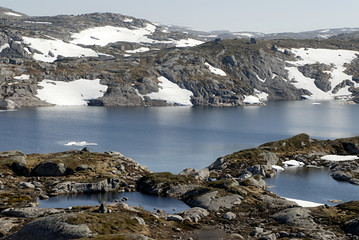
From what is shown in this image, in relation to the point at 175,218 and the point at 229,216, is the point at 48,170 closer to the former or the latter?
the point at 175,218

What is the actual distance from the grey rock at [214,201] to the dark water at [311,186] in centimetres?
1793

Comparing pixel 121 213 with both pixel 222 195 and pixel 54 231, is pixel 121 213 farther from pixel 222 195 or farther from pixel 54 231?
pixel 222 195

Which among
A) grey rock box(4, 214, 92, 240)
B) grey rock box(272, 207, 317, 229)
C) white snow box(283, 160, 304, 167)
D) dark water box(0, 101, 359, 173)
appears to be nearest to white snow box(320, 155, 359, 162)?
white snow box(283, 160, 304, 167)

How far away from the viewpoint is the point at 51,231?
55.8m

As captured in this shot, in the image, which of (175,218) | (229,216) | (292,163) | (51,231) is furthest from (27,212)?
(292,163)

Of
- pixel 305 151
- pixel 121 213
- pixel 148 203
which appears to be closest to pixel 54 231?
pixel 121 213

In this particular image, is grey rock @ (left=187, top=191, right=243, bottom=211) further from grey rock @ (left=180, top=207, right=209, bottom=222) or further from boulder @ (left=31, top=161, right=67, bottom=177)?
boulder @ (left=31, top=161, right=67, bottom=177)

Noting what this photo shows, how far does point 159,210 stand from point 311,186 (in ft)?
139

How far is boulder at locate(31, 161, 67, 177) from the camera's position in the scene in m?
97.1

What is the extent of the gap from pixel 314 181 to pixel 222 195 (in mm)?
35334

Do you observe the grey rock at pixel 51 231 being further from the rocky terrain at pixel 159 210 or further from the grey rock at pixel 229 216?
the grey rock at pixel 229 216

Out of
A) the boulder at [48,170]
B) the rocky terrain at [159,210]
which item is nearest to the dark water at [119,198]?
the rocky terrain at [159,210]

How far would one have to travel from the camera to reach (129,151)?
458 feet

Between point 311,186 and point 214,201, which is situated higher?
point 214,201
